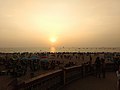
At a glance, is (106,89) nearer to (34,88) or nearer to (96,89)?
(96,89)

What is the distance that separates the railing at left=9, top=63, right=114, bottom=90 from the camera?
653 centimetres

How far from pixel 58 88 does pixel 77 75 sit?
12.4ft

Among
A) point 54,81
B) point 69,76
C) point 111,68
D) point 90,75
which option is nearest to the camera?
point 54,81

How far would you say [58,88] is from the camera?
9.67 meters

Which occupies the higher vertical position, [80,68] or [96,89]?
[80,68]

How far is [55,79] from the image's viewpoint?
9.87 metres

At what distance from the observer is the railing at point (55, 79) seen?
6.53 meters

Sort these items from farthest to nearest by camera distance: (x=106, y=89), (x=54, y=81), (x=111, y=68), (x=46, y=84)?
1. (x=111, y=68)
2. (x=106, y=89)
3. (x=54, y=81)
4. (x=46, y=84)

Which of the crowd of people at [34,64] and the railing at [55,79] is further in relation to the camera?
the crowd of people at [34,64]

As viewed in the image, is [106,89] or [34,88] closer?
[34,88]

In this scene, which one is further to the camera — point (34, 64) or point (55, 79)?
point (34, 64)

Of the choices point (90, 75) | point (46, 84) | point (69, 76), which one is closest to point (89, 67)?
point (90, 75)

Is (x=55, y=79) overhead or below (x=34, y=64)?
overhead

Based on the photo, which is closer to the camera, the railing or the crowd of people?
the railing
